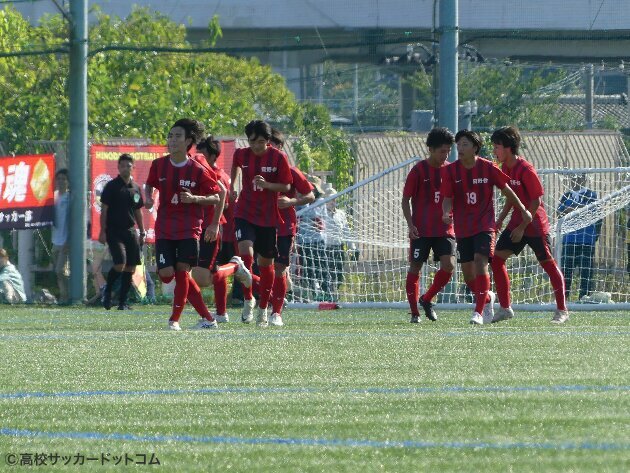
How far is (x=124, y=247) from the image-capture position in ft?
55.4

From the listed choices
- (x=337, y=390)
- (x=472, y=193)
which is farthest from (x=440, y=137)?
(x=337, y=390)

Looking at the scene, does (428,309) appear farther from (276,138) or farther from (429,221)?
(276,138)

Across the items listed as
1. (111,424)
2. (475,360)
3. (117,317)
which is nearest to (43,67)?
(117,317)

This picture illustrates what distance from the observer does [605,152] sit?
2758 centimetres

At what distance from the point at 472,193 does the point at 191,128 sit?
7.96 feet

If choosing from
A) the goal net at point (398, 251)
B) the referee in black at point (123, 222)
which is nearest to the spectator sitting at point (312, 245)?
the goal net at point (398, 251)

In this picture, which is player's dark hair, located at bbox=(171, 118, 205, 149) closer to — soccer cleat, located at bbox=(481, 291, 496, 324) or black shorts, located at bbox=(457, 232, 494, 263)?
black shorts, located at bbox=(457, 232, 494, 263)

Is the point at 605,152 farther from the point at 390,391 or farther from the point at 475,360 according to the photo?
the point at 390,391

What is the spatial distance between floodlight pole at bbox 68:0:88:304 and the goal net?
8.55ft

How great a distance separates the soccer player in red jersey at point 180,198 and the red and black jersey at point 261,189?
373mm

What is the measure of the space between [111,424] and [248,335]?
520 centimetres

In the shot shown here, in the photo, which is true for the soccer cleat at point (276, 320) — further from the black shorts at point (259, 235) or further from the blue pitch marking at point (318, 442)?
the blue pitch marking at point (318, 442)

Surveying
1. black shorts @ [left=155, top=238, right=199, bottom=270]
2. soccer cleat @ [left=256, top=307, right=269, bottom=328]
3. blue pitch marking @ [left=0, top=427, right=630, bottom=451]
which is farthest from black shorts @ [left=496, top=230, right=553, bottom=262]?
blue pitch marking @ [left=0, top=427, right=630, bottom=451]

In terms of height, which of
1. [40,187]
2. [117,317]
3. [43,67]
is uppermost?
[43,67]
